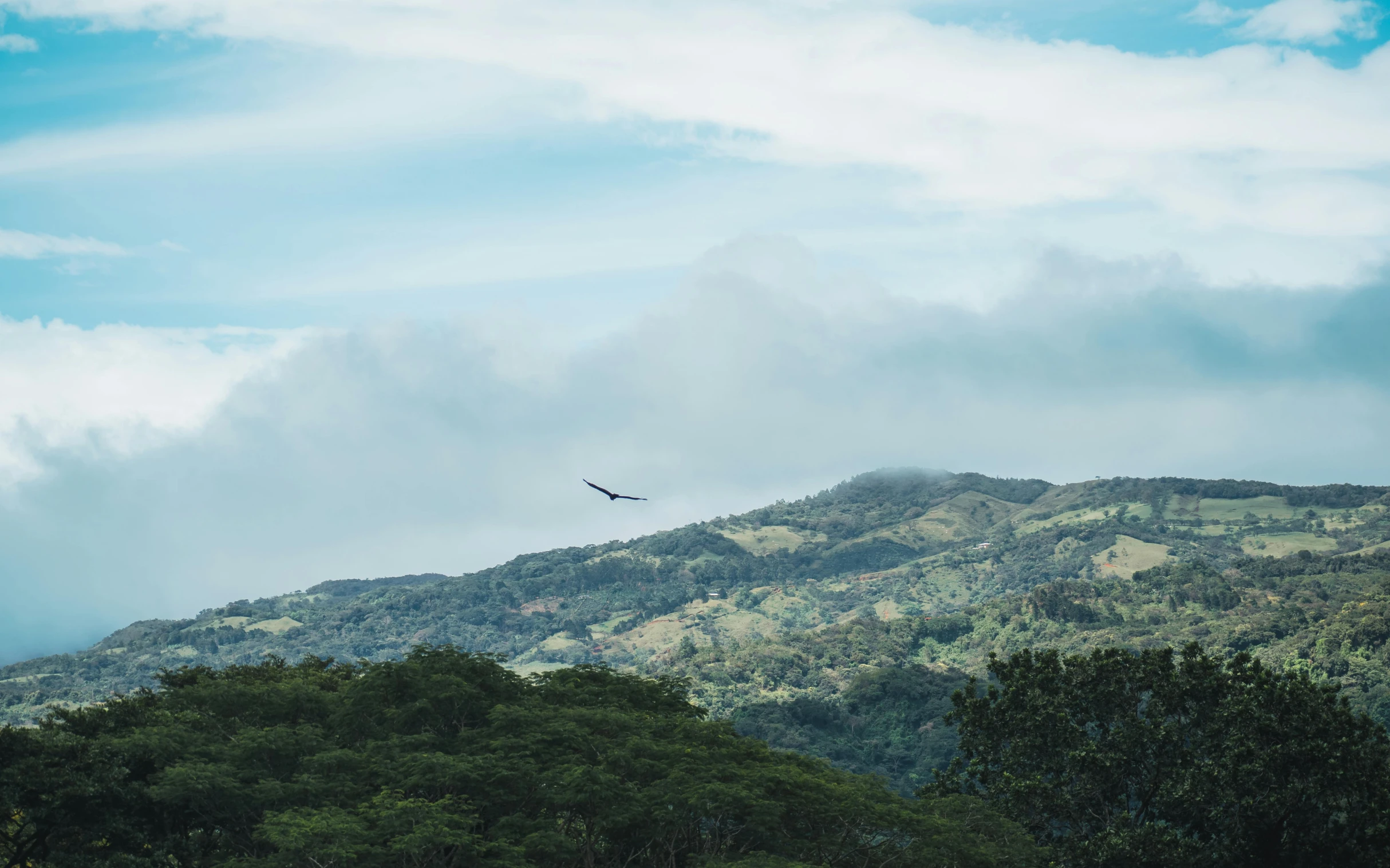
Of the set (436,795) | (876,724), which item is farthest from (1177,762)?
(876,724)

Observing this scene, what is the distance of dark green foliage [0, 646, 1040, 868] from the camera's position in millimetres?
34812

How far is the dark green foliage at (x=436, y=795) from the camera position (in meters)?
34.8

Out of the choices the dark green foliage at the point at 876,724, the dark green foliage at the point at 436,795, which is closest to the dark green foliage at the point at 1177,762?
the dark green foliage at the point at 436,795

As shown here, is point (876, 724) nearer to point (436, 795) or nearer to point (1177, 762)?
point (1177, 762)

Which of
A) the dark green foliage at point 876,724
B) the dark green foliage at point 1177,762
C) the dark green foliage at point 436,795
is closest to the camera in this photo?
the dark green foliage at point 436,795

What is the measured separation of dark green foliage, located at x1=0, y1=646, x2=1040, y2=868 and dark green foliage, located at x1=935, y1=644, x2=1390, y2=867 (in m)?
8.03

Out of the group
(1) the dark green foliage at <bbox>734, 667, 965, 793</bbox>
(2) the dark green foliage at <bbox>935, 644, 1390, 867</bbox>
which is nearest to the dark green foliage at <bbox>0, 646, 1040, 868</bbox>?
(2) the dark green foliage at <bbox>935, 644, 1390, 867</bbox>

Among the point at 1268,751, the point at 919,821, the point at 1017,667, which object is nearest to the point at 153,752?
the point at 919,821

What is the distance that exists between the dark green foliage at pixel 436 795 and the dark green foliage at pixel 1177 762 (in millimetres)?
8034

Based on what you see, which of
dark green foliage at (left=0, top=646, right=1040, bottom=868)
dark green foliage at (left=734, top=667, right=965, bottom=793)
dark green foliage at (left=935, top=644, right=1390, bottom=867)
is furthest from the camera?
dark green foliage at (left=734, top=667, right=965, bottom=793)

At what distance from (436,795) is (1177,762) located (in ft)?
99.9

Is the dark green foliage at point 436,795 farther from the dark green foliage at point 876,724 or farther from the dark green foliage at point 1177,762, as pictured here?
the dark green foliage at point 876,724

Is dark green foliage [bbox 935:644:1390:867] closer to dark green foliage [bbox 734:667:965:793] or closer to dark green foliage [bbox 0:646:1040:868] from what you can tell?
dark green foliage [bbox 0:646:1040:868]

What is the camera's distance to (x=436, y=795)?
125 ft
